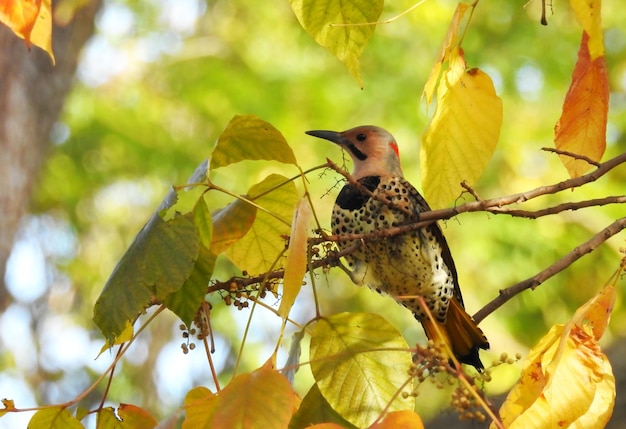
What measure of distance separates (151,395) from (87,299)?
4.03 ft

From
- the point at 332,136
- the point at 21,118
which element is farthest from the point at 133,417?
the point at 21,118

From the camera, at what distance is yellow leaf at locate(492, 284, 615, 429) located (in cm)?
123

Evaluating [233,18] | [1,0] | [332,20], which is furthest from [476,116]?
[233,18]

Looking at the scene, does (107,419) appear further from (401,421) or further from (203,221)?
(401,421)

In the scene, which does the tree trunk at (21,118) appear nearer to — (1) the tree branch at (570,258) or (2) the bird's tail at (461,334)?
(2) the bird's tail at (461,334)

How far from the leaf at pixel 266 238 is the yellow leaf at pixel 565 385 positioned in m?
0.49

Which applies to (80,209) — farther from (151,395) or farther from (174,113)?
(151,395)

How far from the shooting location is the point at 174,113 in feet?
27.7

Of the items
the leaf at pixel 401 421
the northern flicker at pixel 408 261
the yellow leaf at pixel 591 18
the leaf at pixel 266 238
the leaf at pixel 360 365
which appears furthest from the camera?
the northern flicker at pixel 408 261

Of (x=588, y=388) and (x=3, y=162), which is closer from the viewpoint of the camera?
(x=588, y=388)

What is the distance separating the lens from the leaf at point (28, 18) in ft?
4.37

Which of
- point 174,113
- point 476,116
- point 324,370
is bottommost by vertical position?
point 324,370

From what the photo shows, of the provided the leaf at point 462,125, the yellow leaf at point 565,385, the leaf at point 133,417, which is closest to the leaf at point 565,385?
the yellow leaf at point 565,385

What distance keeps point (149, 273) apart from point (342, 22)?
1.49 feet
